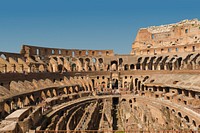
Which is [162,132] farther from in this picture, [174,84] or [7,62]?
[7,62]

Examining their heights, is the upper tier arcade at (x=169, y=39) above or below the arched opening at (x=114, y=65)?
above

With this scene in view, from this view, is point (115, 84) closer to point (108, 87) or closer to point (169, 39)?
point (108, 87)

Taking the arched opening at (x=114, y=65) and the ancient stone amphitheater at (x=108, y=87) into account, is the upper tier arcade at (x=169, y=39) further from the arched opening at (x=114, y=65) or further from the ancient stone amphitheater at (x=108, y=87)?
the arched opening at (x=114, y=65)

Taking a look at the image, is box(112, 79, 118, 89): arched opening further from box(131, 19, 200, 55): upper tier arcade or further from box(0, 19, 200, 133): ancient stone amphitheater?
box(131, 19, 200, 55): upper tier arcade

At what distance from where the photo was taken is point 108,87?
153 ft

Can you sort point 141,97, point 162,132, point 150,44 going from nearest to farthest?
point 162,132 → point 141,97 → point 150,44

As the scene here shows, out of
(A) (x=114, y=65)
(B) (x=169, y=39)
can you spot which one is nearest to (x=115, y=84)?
(A) (x=114, y=65)

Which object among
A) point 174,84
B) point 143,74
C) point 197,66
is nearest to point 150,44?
point 143,74

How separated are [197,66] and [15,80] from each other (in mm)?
31454

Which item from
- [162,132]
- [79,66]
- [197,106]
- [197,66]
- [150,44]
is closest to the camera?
[162,132]

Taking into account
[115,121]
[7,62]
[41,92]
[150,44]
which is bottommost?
[115,121]

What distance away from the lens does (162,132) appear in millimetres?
18266

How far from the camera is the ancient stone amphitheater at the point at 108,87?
21.4 m

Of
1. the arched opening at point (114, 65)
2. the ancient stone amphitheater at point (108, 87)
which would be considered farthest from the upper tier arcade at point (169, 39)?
the arched opening at point (114, 65)
